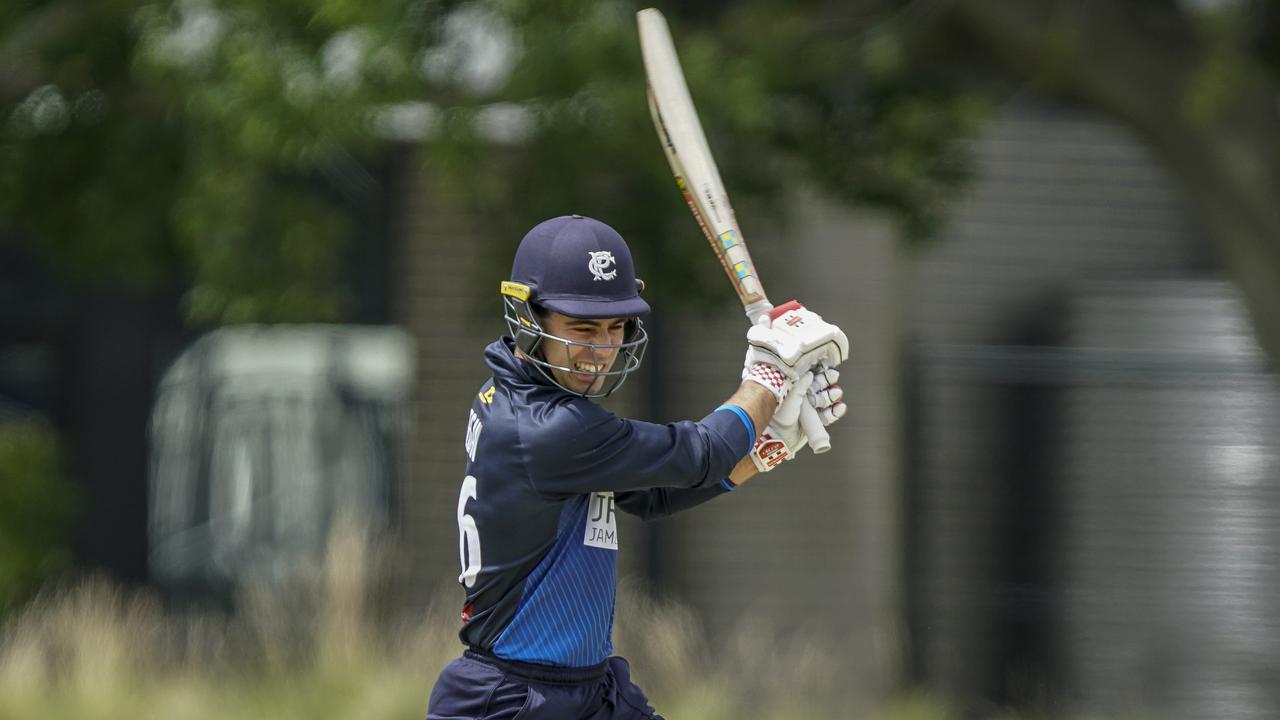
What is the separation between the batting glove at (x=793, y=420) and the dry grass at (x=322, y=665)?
3.59 metres

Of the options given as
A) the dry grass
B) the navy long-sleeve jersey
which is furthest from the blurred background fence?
the navy long-sleeve jersey

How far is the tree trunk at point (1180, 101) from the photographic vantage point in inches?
297

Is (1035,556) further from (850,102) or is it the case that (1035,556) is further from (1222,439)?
(850,102)

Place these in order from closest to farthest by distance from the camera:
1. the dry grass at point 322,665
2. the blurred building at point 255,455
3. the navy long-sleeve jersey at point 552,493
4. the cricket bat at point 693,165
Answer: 1. the navy long-sleeve jersey at point 552,493
2. the cricket bat at point 693,165
3. the dry grass at point 322,665
4. the blurred building at point 255,455

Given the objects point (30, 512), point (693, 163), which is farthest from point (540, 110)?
point (30, 512)

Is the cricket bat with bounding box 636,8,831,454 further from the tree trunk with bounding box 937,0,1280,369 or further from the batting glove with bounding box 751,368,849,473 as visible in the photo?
the tree trunk with bounding box 937,0,1280,369

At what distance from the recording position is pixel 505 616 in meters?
3.66

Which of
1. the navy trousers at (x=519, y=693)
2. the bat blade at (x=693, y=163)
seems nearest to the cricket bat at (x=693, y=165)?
the bat blade at (x=693, y=163)

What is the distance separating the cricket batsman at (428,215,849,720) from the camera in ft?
11.7

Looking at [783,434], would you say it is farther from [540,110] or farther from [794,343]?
[540,110]

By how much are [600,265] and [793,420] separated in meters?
0.62

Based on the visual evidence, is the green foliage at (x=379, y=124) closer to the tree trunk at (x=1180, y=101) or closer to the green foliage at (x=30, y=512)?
the tree trunk at (x=1180, y=101)

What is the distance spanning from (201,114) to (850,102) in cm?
298

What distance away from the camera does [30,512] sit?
9.71 meters
